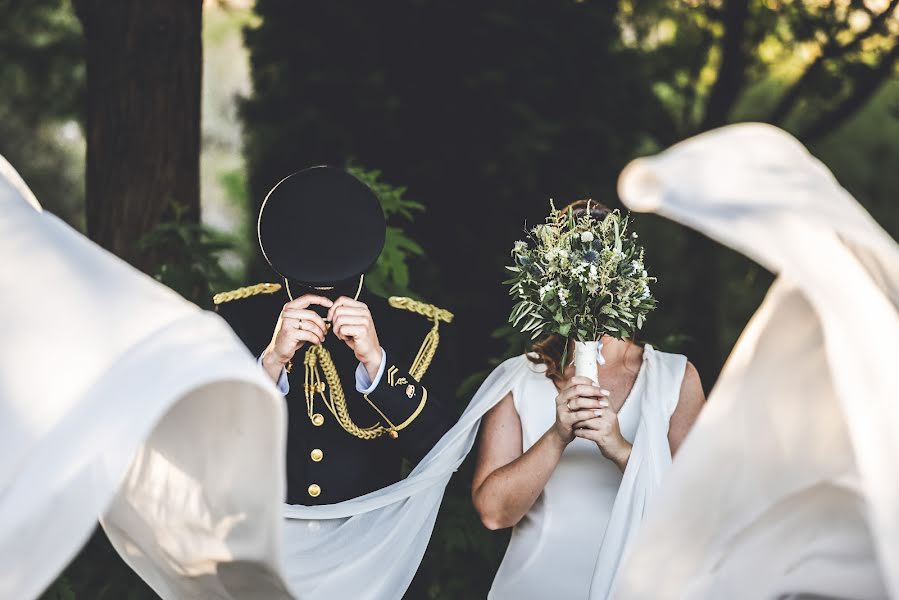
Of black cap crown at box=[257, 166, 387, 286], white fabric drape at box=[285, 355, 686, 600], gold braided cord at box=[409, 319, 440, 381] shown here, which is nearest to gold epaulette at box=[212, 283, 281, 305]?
black cap crown at box=[257, 166, 387, 286]

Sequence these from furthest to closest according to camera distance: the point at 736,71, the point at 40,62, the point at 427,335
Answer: the point at 736,71 → the point at 40,62 → the point at 427,335

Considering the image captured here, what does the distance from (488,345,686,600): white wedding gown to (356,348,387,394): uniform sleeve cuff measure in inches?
18.5

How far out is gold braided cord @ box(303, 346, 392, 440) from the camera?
3.72 meters

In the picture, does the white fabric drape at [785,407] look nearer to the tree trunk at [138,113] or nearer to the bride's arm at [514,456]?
the bride's arm at [514,456]

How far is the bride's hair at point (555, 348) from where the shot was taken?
3701 millimetres

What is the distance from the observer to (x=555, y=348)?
3789 millimetres

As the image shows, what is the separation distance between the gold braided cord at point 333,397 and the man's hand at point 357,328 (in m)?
0.23

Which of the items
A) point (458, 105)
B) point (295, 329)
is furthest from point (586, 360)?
point (458, 105)

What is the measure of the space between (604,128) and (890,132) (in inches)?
198

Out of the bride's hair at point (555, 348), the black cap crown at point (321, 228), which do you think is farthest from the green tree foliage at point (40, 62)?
the bride's hair at point (555, 348)

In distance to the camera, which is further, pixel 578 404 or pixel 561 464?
pixel 561 464

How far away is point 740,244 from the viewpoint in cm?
249

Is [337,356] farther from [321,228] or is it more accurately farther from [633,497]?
[633,497]

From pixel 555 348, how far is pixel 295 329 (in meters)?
0.85
